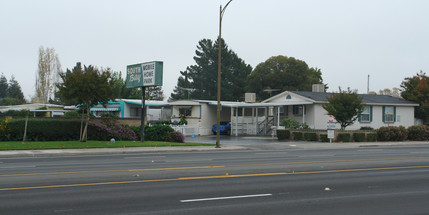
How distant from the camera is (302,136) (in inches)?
1310

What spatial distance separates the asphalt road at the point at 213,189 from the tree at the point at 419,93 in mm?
30500

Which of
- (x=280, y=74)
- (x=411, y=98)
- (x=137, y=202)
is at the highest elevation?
(x=280, y=74)

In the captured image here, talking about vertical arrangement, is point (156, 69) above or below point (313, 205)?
above

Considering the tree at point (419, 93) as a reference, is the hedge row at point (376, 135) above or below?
below

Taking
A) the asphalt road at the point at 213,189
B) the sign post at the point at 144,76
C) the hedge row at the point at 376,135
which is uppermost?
the sign post at the point at 144,76

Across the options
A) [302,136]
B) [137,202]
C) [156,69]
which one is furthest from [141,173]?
[302,136]

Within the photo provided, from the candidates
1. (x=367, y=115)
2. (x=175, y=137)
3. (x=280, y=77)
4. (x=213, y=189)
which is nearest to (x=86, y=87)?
(x=175, y=137)

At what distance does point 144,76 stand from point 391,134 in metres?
20.1

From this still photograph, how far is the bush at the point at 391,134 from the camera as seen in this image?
32844 mm

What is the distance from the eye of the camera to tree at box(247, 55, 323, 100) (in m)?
69.0

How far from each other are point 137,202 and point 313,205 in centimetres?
363

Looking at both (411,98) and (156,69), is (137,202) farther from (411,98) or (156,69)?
(411,98)

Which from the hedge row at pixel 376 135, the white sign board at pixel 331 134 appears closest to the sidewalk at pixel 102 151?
the white sign board at pixel 331 134

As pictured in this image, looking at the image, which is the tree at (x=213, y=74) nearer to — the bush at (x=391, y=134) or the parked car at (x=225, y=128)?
the parked car at (x=225, y=128)
